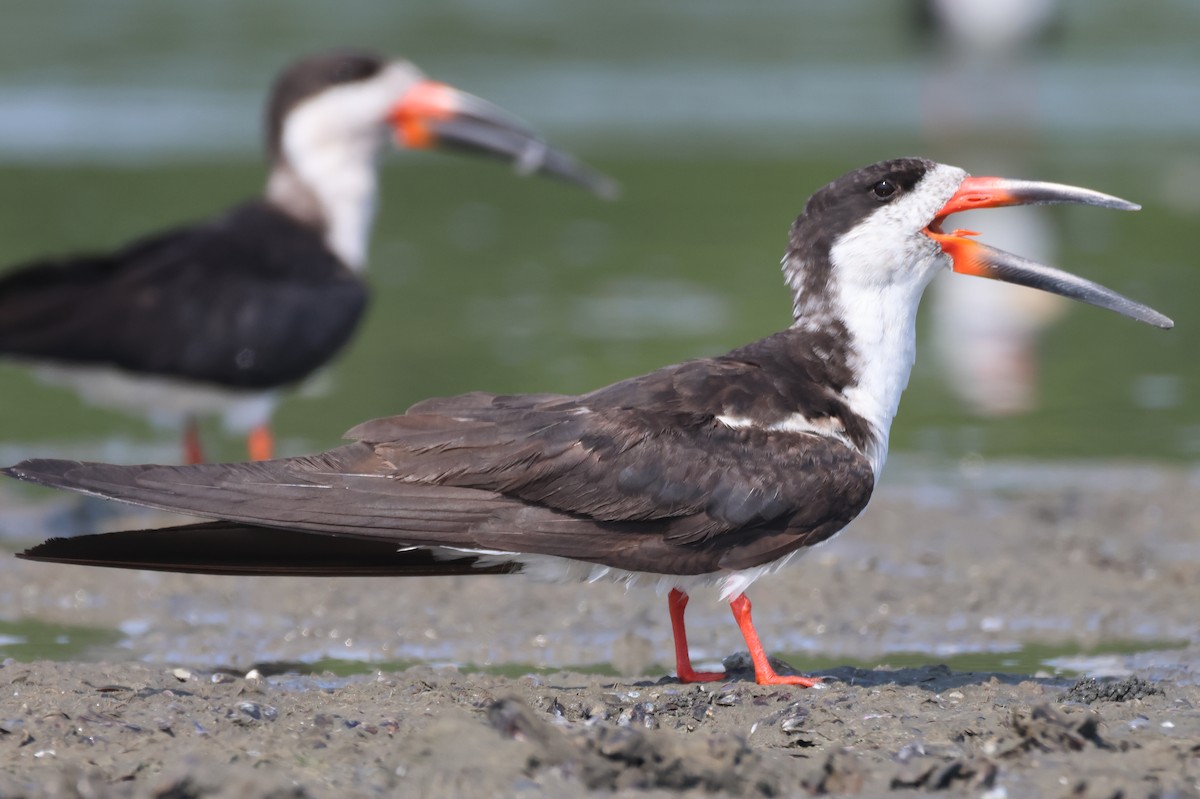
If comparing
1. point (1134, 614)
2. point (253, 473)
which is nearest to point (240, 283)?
point (253, 473)

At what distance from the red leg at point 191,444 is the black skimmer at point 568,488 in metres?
3.80

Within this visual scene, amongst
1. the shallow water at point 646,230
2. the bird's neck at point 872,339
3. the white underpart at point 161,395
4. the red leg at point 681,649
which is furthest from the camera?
the white underpart at point 161,395

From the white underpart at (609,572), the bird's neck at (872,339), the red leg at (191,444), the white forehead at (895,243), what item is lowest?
the white underpart at (609,572)

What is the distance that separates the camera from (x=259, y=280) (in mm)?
9375

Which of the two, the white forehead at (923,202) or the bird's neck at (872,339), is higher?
the white forehead at (923,202)

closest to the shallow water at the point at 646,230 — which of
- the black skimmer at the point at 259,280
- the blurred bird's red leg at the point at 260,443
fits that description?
the blurred bird's red leg at the point at 260,443

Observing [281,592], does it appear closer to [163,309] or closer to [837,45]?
[163,309]

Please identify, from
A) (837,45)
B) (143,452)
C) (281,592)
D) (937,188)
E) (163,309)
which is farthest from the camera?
(837,45)

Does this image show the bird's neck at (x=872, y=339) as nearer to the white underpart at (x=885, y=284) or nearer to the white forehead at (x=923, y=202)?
the white underpart at (x=885, y=284)

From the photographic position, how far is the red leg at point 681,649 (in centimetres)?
575

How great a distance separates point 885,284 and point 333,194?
4976 mm

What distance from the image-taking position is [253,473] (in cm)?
543

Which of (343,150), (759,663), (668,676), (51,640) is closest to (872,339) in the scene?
(759,663)

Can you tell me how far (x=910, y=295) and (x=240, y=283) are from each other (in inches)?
168
